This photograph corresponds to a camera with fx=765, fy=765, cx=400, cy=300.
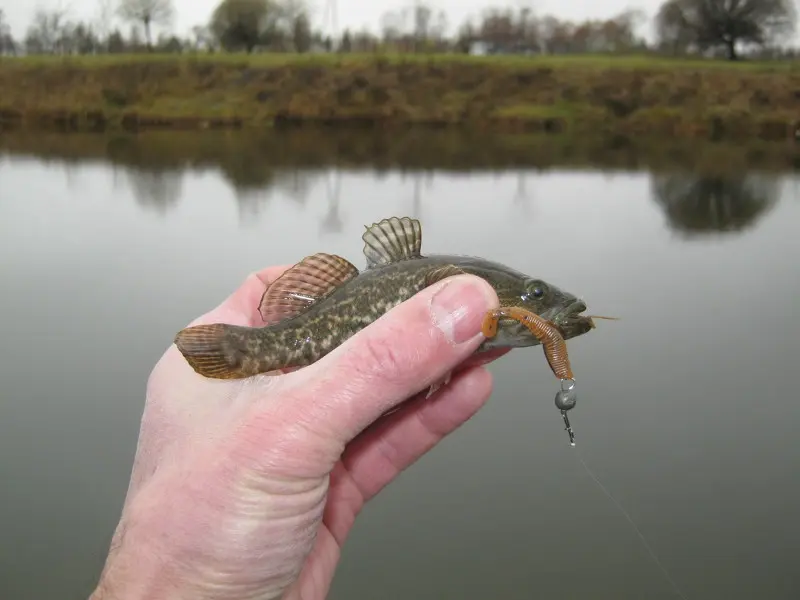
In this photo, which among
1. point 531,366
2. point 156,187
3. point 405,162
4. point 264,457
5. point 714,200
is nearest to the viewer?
point 264,457

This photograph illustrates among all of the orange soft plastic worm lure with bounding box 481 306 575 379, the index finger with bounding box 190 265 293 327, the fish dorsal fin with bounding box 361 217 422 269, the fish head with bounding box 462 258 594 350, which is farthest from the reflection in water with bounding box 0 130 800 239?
the orange soft plastic worm lure with bounding box 481 306 575 379

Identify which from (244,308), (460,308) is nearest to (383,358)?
(460,308)

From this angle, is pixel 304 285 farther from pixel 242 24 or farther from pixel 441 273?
pixel 242 24

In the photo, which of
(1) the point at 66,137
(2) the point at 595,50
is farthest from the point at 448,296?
(2) the point at 595,50

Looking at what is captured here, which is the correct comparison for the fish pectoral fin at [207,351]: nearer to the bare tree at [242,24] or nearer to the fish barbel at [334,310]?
the fish barbel at [334,310]

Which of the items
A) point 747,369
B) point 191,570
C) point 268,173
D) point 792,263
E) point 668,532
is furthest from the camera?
point 268,173

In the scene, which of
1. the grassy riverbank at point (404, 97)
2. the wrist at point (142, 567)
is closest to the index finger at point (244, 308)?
the wrist at point (142, 567)

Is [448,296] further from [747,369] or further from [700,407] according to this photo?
[747,369]
